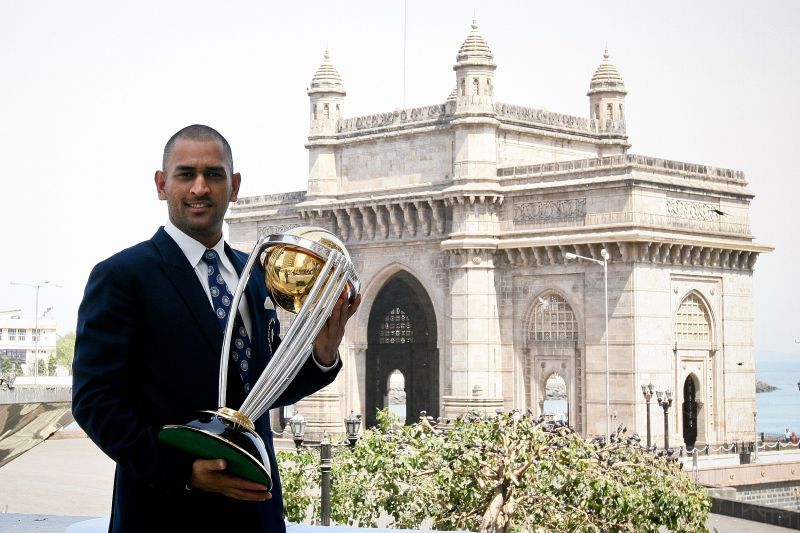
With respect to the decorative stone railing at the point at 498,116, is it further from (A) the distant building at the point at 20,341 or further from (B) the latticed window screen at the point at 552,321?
(A) the distant building at the point at 20,341

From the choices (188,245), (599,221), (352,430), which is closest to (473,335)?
(599,221)

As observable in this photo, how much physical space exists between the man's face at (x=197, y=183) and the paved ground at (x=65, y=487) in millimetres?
15420

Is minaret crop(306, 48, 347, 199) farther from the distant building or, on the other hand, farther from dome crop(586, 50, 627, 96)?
the distant building

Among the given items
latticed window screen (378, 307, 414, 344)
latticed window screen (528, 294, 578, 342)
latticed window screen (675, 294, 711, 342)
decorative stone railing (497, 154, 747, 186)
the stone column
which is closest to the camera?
decorative stone railing (497, 154, 747, 186)

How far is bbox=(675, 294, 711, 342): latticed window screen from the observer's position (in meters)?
35.3

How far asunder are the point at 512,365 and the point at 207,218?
3373 cm

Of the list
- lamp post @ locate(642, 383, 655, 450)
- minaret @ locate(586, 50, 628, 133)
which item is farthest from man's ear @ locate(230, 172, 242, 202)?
minaret @ locate(586, 50, 628, 133)

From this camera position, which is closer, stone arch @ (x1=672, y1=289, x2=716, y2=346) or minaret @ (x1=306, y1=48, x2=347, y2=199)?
stone arch @ (x1=672, y1=289, x2=716, y2=346)

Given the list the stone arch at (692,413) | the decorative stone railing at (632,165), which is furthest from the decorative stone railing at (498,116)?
the stone arch at (692,413)

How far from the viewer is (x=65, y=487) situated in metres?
30.8

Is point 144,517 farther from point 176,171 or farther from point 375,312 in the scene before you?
point 375,312

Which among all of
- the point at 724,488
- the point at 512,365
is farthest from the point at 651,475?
the point at 512,365

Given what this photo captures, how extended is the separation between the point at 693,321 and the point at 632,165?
16.1ft

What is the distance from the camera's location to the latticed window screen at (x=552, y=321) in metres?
36.0
